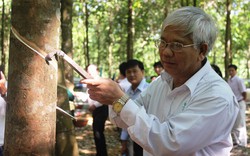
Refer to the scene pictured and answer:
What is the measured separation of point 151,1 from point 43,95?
13368 millimetres

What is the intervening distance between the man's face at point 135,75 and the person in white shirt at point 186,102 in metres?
3.29

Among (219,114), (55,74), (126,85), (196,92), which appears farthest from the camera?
(126,85)

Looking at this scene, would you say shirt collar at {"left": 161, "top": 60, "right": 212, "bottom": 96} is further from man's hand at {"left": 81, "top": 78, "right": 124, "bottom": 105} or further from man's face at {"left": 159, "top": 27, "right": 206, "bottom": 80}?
man's hand at {"left": 81, "top": 78, "right": 124, "bottom": 105}

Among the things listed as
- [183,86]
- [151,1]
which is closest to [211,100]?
[183,86]

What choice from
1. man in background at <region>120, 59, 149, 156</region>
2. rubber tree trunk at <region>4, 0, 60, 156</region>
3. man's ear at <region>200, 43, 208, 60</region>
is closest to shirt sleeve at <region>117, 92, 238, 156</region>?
man's ear at <region>200, 43, 208, 60</region>

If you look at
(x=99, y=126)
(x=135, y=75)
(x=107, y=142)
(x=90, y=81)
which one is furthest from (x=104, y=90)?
(x=107, y=142)

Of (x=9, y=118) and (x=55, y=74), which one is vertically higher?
(x=55, y=74)

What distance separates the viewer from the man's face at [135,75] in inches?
200

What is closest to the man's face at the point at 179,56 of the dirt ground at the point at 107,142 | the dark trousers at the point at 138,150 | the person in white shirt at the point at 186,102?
the person in white shirt at the point at 186,102

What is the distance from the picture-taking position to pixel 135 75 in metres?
5.09

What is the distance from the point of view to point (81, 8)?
16688 mm

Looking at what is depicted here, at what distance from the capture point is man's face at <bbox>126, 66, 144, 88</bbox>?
508 cm

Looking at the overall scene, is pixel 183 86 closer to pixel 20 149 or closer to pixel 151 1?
pixel 20 149

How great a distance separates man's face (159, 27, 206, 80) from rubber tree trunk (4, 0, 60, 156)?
1.82ft
